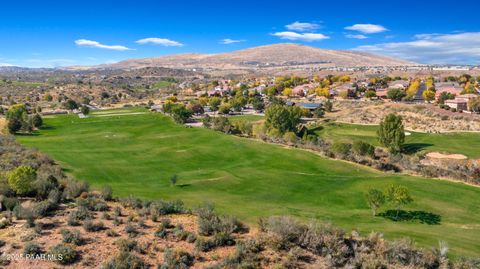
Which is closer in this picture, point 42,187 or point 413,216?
point 42,187

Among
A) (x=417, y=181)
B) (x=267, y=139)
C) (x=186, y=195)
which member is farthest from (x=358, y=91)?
(x=186, y=195)

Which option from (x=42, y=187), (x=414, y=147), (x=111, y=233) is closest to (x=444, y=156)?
(x=414, y=147)

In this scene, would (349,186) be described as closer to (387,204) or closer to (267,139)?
(387,204)

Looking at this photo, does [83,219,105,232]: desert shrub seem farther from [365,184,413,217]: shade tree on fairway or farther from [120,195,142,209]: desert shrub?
[365,184,413,217]: shade tree on fairway

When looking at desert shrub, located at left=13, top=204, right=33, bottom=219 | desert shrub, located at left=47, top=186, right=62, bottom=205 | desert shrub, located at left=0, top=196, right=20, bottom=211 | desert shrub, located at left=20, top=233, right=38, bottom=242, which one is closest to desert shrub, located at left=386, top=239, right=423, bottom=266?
desert shrub, located at left=20, top=233, right=38, bottom=242

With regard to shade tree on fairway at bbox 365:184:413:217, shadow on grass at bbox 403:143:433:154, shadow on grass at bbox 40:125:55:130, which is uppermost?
shade tree on fairway at bbox 365:184:413:217

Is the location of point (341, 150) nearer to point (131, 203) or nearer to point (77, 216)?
point (131, 203)
